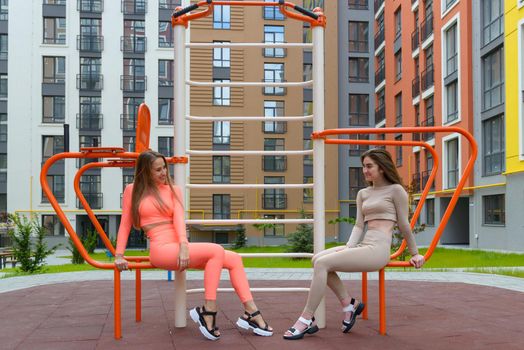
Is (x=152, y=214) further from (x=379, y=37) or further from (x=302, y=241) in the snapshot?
(x=379, y=37)

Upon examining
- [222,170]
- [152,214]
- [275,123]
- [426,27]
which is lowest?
[152,214]

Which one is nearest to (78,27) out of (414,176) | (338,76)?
(338,76)

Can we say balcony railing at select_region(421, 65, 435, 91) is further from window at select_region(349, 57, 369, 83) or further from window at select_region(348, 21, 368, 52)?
window at select_region(348, 21, 368, 52)

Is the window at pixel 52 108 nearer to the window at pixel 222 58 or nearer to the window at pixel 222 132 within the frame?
the window at pixel 222 132

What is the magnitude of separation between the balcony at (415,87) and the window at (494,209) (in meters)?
9.23

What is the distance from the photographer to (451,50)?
2808 centimetres

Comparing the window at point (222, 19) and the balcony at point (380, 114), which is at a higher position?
the window at point (222, 19)

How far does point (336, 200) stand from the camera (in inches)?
1591

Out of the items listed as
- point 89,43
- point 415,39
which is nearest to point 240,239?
point 415,39

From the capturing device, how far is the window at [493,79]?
76.0 feet

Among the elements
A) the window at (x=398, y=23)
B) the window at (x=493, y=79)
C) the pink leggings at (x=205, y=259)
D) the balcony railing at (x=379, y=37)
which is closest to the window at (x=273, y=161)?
the balcony railing at (x=379, y=37)

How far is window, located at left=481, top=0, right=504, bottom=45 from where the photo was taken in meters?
23.3

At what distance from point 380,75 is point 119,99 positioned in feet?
56.4

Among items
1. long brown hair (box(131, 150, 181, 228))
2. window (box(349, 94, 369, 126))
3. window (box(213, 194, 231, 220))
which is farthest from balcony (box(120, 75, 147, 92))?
long brown hair (box(131, 150, 181, 228))
